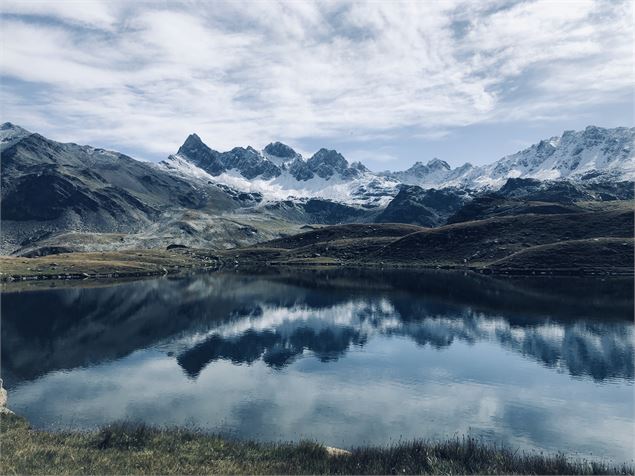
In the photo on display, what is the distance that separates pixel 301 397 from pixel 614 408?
33.9 meters

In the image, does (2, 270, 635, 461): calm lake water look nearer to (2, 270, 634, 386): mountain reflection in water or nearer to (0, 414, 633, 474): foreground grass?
(2, 270, 634, 386): mountain reflection in water

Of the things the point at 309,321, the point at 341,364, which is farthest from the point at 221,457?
the point at 309,321

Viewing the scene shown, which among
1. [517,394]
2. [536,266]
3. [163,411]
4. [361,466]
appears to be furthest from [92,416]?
[536,266]

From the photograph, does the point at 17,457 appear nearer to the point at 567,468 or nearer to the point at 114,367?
the point at 567,468

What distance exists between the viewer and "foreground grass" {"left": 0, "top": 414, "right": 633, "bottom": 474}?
101ft

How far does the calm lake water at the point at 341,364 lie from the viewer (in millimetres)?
48906

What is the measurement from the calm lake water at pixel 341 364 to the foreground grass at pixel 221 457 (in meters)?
7.17

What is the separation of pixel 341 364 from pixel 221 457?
137ft

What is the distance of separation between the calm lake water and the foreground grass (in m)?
7.17

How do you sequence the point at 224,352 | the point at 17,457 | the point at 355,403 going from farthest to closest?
the point at 224,352 → the point at 355,403 → the point at 17,457

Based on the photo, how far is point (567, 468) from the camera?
3472 centimetres

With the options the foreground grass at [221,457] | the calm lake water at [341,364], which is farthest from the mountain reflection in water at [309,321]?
the foreground grass at [221,457]

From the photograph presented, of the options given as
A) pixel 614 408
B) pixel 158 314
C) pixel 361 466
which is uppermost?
pixel 361 466

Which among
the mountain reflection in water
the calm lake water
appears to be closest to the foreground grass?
the calm lake water
